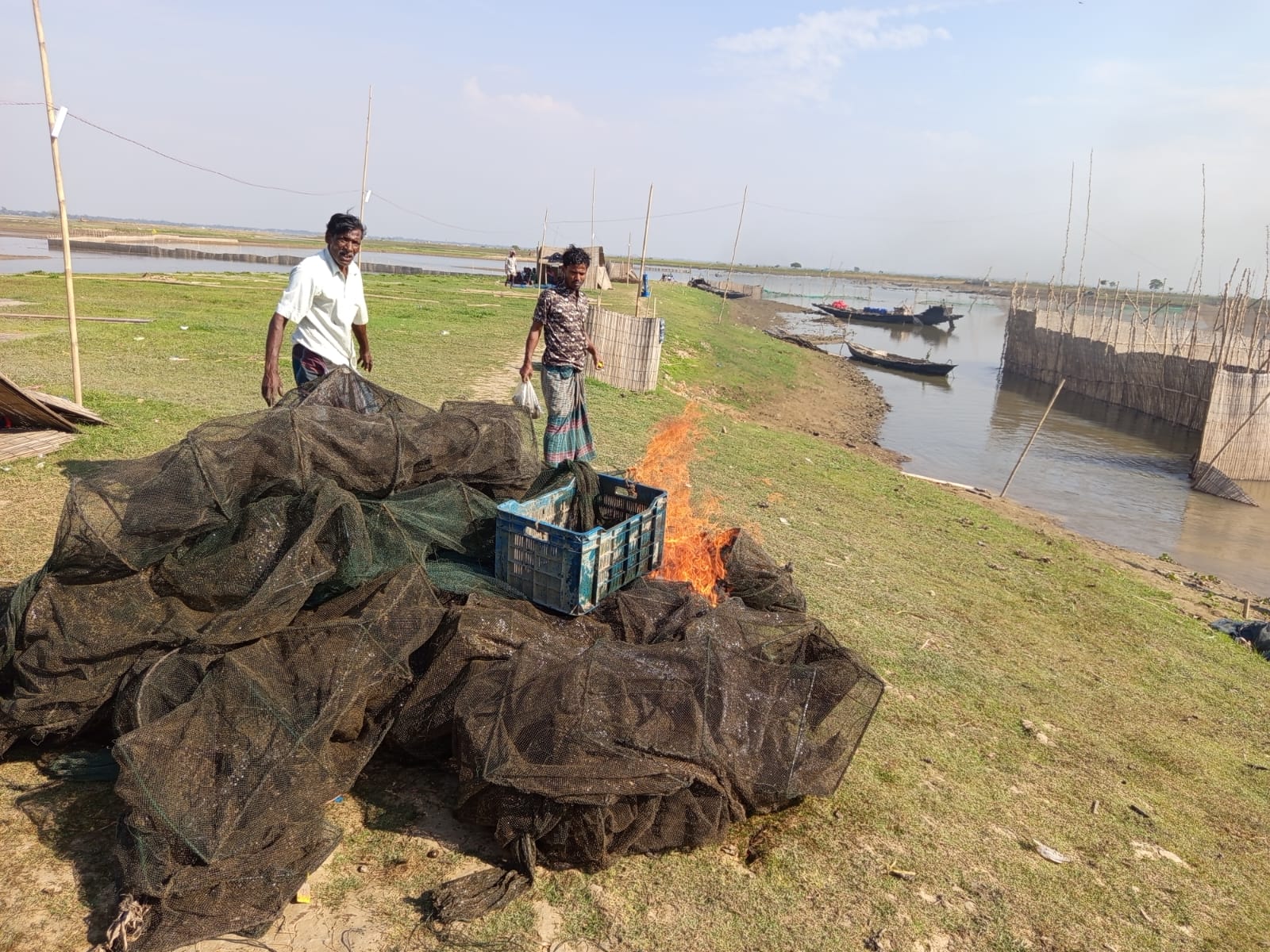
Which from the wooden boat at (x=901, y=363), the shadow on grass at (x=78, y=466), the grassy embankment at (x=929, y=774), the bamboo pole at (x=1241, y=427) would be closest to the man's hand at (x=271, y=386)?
the grassy embankment at (x=929, y=774)

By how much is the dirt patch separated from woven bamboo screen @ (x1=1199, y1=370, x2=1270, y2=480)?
6388 millimetres

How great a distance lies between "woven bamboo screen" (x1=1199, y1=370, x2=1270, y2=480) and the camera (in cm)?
A: 1602

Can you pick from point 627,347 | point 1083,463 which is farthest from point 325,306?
point 1083,463

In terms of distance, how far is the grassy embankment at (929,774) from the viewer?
2902 mm

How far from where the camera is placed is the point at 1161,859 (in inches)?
145

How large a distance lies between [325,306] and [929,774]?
444 cm

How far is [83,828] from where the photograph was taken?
114 inches

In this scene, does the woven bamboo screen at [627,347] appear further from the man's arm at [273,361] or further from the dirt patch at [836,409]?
the man's arm at [273,361]

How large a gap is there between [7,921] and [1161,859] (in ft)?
15.1

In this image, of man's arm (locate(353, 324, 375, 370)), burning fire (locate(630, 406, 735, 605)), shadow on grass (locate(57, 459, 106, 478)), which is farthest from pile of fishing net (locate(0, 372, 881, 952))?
shadow on grass (locate(57, 459, 106, 478))

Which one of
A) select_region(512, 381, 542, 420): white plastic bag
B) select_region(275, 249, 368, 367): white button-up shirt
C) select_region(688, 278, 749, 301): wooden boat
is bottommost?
select_region(512, 381, 542, 420): white plastic bag

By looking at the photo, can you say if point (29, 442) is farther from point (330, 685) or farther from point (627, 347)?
point (627, 347)

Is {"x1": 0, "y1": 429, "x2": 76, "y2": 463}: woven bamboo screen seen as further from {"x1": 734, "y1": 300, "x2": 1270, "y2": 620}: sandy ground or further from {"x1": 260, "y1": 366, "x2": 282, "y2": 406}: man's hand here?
{"x1": 734, "y1": 300, "x2": 1270, "y2": 620}: sandy ground

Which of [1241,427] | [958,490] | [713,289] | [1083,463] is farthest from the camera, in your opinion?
[713,289]
